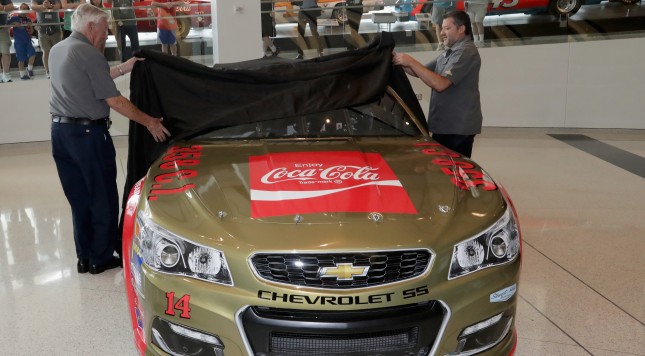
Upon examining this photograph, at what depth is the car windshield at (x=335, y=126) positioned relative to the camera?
3.63 m

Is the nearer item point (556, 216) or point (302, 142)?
point (302, 142)

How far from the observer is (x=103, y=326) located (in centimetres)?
335

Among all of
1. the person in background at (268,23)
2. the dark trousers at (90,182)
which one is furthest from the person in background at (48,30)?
the dark trousers at (90,182)

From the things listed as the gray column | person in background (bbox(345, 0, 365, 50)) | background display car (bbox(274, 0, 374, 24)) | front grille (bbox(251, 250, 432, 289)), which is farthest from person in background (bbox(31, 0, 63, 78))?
front grille (bbox(251, 250, 432, 289))

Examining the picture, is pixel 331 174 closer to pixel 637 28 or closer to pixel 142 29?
pixel 142 29

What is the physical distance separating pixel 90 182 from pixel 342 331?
2.21 meters

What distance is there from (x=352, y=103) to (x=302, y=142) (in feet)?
1.49

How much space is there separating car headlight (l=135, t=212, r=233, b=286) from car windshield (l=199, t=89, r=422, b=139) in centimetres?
121

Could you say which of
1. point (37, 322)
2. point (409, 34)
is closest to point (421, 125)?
point (37, 322)

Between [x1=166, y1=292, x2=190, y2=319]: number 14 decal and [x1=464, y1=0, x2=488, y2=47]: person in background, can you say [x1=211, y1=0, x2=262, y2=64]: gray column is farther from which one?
[x1=166, y1=292, x2=190, y2=319]: number 14 decal

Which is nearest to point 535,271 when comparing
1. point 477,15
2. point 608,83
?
point 608,83

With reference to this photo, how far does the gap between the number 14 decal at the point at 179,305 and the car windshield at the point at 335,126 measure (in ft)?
4.64

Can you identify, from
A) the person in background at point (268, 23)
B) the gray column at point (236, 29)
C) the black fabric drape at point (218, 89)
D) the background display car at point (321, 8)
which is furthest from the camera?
the background display car at point (321, 8)

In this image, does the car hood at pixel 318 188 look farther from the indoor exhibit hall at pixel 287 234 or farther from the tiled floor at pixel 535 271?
the tiled floor at pixel 535 271
